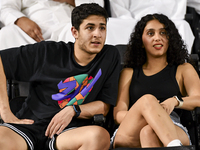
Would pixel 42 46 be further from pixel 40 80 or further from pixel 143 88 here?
pixel 143 88

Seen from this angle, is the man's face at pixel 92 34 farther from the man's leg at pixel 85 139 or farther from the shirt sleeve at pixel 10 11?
the shirt sleeve at pixel 10 11

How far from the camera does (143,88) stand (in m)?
1.79

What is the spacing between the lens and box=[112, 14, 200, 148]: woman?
4.97 feet

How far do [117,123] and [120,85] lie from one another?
25cm

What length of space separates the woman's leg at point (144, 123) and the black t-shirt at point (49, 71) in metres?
0.20

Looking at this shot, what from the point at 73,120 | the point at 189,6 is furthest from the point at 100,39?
the point at 189,6

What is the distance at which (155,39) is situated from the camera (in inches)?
70.7

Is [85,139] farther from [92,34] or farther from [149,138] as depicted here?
[92,34]

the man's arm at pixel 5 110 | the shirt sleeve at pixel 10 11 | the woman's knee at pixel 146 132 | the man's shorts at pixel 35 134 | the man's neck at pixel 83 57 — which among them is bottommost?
the man's shorts at pixel 35 134

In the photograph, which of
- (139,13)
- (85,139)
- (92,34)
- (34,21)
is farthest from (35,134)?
(139,13)

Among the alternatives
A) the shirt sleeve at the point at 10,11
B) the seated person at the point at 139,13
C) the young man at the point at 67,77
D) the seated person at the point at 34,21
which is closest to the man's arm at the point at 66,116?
the young man at the point at 67,77

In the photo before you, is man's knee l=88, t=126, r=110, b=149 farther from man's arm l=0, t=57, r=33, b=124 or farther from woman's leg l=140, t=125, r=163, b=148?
man's arm l=0, t=57, r=33, b=124

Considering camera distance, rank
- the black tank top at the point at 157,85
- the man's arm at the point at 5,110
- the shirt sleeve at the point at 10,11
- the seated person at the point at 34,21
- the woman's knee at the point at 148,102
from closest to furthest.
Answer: the woman's knee at the point at 148,102 → the man's arm at the point at 5,110 → the black tank top at the point at 157,85 → the seated person at the point at 34,21 → the shirt sleeve at the point at 10,11

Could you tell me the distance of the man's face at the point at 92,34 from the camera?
162 centimetres
